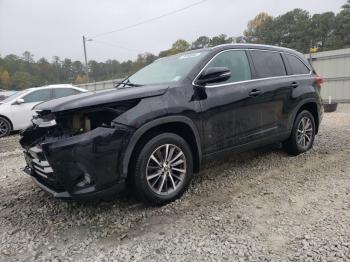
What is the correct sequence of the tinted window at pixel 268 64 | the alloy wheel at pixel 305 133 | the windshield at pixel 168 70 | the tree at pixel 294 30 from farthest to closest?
the tree at pixel 294 30, the alloy wheel at pixel 305 133, the tinted window at pixel 268 64, the windshield at pixel 168 70

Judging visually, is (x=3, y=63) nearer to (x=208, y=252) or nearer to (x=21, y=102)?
(x=21, y=102)

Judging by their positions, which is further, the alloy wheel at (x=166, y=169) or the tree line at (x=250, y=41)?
the tree line at (x=250, y=41)

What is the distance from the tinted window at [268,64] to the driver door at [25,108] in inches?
288

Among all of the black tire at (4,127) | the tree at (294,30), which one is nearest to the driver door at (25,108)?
the black tire at (4,127)

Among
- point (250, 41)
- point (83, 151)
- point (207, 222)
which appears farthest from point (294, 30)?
point (83, 151)

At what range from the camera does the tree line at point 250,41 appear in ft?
177

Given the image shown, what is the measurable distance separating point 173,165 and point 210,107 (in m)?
0.84

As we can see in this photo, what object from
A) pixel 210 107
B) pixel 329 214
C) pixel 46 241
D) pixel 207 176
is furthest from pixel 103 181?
pixel 329 214

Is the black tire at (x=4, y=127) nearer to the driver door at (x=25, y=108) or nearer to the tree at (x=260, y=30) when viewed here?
the driver door at (x=25, y=108)

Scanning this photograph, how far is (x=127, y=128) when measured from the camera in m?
3.10

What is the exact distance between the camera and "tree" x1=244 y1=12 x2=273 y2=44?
212 feet

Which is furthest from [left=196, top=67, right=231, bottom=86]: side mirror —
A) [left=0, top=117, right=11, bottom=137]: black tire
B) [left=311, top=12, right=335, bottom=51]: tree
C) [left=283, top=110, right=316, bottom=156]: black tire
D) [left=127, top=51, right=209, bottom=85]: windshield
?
[left=311, top=12, right=335, bottom=51]: tree

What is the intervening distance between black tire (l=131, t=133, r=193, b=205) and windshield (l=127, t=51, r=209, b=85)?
811mm

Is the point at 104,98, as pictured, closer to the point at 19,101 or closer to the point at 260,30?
the point at 19,101
